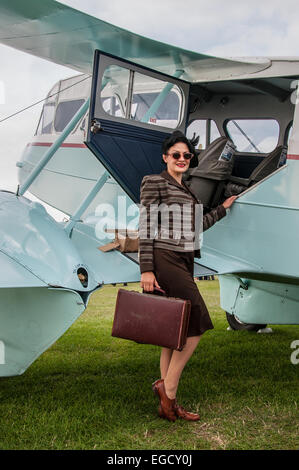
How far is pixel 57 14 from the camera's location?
4.14 m

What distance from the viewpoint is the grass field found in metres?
3.69

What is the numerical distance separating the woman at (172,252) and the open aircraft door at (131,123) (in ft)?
2.86

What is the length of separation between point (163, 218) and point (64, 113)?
5.28m

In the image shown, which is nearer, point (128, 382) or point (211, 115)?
point (128, 382)

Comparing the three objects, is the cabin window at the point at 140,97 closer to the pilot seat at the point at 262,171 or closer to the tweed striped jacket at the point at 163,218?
the pilot seat at the point at 262,171

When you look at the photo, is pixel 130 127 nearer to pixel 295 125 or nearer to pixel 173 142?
pixel 173 142

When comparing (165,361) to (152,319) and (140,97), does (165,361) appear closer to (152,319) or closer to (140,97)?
(152,319)

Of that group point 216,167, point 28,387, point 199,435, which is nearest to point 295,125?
point 216,167

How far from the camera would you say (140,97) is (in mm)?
5680

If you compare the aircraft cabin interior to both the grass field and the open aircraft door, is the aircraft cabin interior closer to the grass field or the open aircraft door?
the open aircraft door

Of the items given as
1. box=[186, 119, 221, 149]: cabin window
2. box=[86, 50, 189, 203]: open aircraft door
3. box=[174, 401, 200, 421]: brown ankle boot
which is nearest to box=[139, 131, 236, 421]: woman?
box=[174, 401, 200, 421]: brown ankle boot

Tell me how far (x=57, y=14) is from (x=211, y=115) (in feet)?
9.30

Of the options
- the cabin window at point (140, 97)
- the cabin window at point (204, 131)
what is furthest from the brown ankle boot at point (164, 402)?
the cabin window at point (204, 131)

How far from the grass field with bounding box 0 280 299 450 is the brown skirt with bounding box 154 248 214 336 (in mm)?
800
